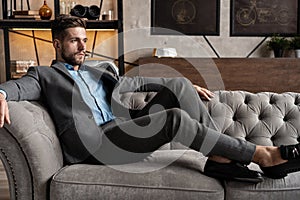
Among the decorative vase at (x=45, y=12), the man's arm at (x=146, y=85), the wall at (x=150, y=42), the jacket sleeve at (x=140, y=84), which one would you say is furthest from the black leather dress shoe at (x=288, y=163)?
the decorative vase at (x=45, y=12)

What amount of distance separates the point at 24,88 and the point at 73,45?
0.51m

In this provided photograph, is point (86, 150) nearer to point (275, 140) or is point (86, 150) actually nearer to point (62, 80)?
point (62, 80)

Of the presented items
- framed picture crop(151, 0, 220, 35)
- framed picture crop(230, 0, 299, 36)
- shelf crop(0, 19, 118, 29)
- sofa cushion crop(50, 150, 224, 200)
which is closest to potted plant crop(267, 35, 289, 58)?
framed picture crop(230, 0, 299, 36)

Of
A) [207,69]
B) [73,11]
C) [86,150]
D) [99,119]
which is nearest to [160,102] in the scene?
[99,119]

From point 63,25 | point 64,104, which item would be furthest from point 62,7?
point 64,104

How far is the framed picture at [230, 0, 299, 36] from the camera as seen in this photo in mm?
6078

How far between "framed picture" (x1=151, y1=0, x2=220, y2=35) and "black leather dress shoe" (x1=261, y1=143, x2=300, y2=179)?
4243 millimetres

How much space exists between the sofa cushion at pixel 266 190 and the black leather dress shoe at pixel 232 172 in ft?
0.11

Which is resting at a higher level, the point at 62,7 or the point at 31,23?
the point at 62,7

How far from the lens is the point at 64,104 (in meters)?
2.35

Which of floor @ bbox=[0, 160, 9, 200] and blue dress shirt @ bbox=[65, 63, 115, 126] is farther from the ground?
blue dress shirt @ bbox=[65, 63, 115, 126]

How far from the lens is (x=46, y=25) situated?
229 inches

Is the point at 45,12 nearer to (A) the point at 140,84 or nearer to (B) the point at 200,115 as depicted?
(A) the point at 140,84

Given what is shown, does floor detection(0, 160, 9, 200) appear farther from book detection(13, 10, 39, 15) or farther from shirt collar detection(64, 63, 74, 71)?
book detection(13, 10, 39, 15)
